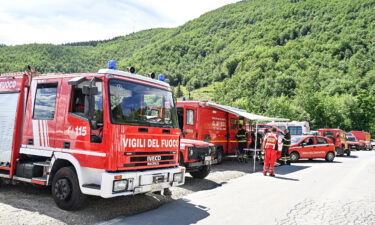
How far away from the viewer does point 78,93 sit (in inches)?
244

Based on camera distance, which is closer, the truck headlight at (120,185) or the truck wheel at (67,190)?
the truck headlight at (120,185)

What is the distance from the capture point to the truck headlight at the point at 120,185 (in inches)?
215

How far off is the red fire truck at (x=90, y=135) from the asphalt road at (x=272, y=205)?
2.10 ft

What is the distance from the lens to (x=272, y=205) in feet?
23.2

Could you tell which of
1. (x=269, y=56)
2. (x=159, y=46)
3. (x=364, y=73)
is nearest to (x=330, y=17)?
(x=269, y=56)

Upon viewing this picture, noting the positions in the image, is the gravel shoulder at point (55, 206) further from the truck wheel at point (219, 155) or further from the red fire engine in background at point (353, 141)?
the red fire engine in background at point (353, 141)

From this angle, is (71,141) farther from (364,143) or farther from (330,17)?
(330,17)

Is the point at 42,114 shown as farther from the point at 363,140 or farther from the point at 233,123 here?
the point at 363,140

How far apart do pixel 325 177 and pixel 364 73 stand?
286 feet

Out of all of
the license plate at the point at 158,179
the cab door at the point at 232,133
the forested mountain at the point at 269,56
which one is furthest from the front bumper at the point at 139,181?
the forested mountain at the point at 269,56

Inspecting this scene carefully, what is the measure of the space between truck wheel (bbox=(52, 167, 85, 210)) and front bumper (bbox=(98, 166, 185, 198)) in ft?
2.14

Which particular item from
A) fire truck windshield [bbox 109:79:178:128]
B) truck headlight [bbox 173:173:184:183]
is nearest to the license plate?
truck headlight [bbox 173:173:184:183]

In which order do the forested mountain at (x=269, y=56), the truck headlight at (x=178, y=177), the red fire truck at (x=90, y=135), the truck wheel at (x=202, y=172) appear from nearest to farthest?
the red fire truck at (x=90, y=135) → the truck headlight at (x=178, y=177) → the truck wheel at (x=202, y=172) → the forested mountain at (x=269, y=56)

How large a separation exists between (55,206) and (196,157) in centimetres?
437
